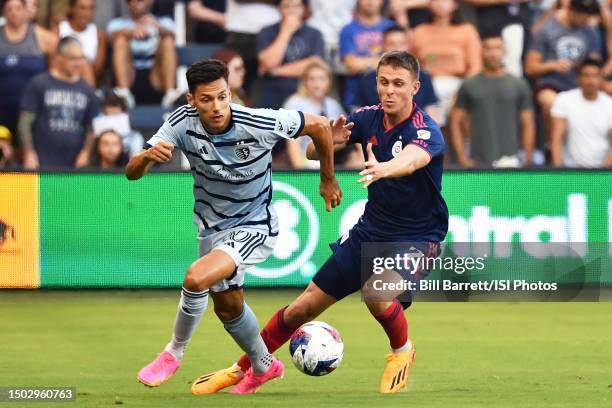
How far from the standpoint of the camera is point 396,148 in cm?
745

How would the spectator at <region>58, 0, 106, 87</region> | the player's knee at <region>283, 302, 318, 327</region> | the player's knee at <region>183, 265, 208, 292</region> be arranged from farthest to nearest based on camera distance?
the spectator at <region>58, 0, 106, 87</region> → the player's knee at <region>283, 302, 318, 327</region> → the player's knee at <region>183, 265, 208, 292</region>

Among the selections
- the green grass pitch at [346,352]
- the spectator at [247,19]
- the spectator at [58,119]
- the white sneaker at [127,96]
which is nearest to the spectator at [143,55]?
the white sneaker at [127,96]

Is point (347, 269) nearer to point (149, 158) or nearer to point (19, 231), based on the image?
point (149, 158)

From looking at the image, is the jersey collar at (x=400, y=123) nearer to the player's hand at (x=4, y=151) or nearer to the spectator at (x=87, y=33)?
the player's hand at (x=4, y=151)

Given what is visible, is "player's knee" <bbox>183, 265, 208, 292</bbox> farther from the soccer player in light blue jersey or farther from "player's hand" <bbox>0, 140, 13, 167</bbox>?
"player's hand" <bbox>0, 140, 13, 167</bbox>

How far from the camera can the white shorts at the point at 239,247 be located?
7285mm

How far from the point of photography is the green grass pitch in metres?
7.29

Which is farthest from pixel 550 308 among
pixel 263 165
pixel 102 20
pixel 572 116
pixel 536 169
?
pixel 102 20

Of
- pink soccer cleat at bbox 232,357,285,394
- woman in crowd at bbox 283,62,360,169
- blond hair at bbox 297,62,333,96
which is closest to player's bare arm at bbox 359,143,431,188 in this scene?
pink soccer cleat at bbox 232,357,285,394

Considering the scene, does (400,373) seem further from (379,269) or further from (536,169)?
(536,169)

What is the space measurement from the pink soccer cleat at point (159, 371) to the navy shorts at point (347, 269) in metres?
1.04

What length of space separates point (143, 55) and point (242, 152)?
7470 mm

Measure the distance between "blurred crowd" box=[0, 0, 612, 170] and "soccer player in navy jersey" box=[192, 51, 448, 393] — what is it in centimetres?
521

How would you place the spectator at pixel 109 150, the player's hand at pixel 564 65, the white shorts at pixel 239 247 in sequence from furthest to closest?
the player's hand at pixel 564 65, the spectator at pixel 109 150, the white shorts at pixel 239 247
